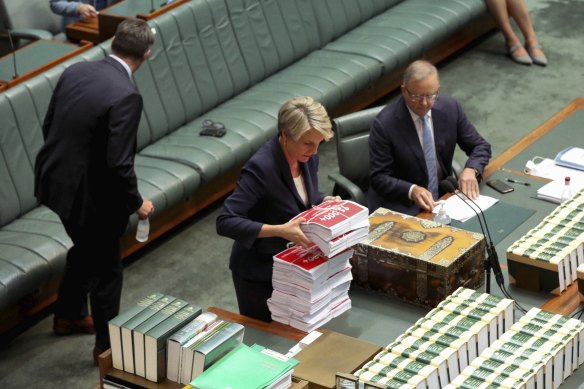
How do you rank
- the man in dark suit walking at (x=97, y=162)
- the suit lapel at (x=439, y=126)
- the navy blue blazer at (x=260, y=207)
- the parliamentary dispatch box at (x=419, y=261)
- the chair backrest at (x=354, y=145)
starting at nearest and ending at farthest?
the parliamentary dispatch box at (x=419, y=261) → the navy blue blazer at (x=260, y=207) → the man in dark suit walking at (x=97, y=162) → the suit lapel at (x=439, y=126) → the chair backrest at (x=354, y=145)

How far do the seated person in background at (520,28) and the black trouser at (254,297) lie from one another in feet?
17.0

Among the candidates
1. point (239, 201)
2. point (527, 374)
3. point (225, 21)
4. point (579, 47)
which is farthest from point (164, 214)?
point (579, 47)

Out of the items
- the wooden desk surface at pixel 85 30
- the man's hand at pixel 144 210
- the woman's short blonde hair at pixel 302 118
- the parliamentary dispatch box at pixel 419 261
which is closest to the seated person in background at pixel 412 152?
the parliamentary dispatch box at pixel 419 261

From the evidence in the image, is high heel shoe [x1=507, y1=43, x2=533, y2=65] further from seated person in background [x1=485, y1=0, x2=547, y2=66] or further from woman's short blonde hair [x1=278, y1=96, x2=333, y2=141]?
woman's short blonde hair [x1=278, y1=96, x2=333, y2=141]

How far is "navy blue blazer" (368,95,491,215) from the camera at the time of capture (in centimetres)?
571

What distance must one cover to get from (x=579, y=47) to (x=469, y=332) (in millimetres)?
6135

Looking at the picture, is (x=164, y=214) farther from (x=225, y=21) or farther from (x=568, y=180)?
(x=568, y=180)

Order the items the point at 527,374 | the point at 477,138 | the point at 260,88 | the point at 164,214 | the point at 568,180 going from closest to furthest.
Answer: the point at 527,374, the point at 568,180, the point at 477,138, the point at 164,214, the point at 260,88

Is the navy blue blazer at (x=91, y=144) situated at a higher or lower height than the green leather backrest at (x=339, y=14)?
higher

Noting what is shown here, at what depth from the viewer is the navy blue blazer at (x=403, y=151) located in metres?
5.71

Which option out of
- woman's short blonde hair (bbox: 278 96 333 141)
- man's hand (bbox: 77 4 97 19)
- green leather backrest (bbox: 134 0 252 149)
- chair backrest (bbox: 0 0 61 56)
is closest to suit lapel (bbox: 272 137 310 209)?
woman's short blonde hair (bbox: 278 96 333 141)

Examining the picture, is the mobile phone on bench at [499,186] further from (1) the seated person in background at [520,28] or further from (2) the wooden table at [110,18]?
(1) the seated person in background at [520,28]

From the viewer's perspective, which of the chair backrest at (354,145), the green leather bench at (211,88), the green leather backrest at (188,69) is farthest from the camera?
the green leather backrest at (188,69)

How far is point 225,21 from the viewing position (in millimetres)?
7906
